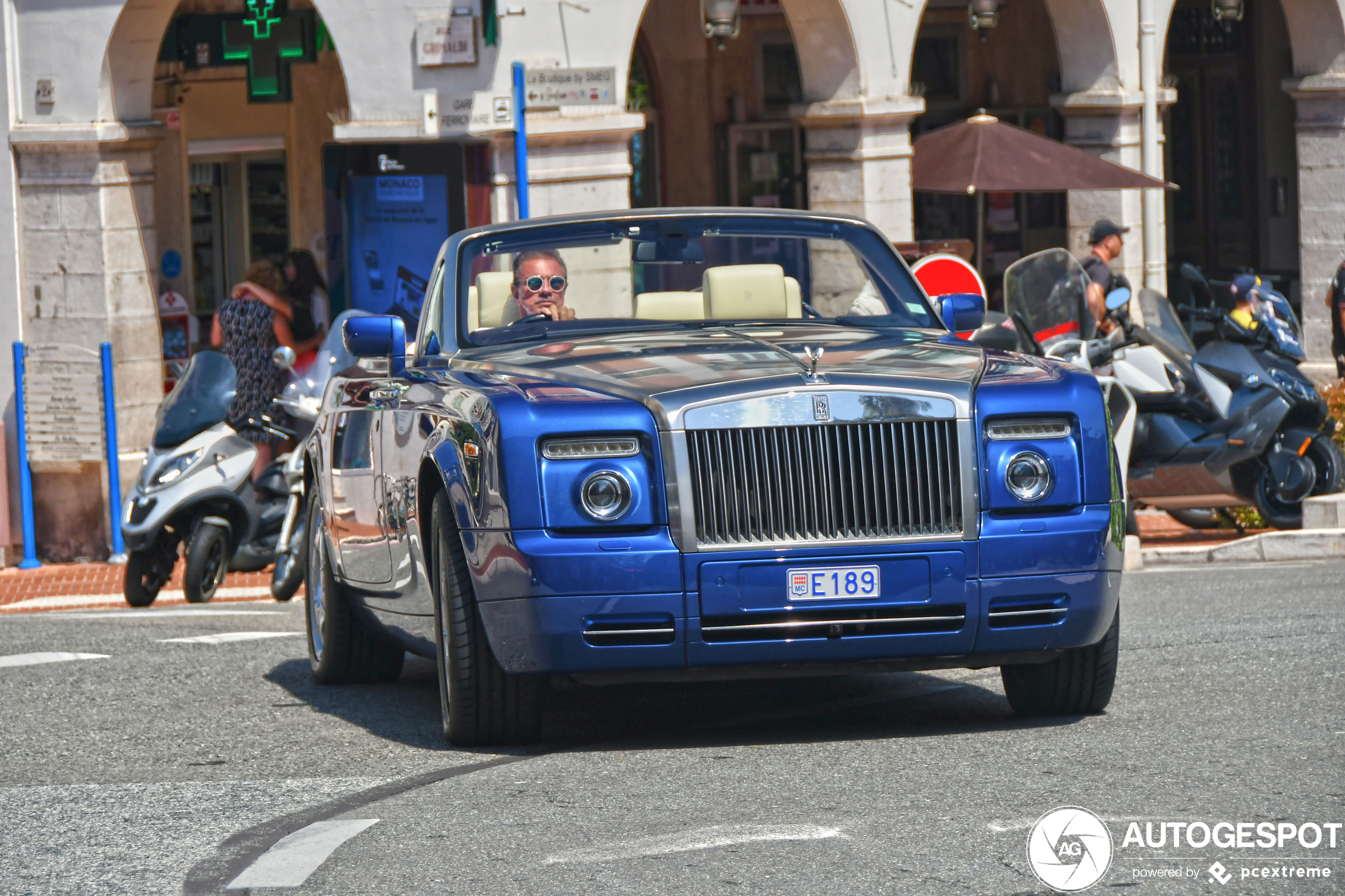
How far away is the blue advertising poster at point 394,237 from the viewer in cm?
1694

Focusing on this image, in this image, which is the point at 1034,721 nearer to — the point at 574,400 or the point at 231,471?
the point at 574,400

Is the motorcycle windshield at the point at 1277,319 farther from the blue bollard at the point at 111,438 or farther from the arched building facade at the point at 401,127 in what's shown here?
the blue bollard at the point at 111,438

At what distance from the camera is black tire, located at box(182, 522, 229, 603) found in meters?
12.6

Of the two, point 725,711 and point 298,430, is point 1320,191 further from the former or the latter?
point 725,711

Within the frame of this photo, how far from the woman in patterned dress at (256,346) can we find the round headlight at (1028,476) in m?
7.69

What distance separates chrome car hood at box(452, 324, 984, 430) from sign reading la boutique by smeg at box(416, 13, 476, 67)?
985 centimetres

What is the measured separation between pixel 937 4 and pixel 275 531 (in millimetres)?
13059

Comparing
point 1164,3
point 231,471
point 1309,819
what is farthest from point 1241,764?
point 1164,3

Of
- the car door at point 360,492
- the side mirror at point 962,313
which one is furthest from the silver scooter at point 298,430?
the side mirror at point 962,313

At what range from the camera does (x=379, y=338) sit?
23.6 ft

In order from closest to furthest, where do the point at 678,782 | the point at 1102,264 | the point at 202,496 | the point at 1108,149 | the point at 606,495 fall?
the point at 678,782 → the point at 606,495 → the point at 202,496 → the point at 1102,264 → the point at 1108,149

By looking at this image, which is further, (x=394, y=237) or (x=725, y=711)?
(x=394, y=237)

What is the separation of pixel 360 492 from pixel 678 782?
2.19m

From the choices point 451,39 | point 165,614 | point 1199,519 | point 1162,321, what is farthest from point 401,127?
point 1199,519
